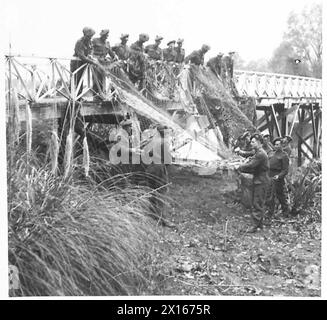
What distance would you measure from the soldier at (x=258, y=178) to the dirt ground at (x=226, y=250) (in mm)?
141

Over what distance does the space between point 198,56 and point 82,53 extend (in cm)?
167

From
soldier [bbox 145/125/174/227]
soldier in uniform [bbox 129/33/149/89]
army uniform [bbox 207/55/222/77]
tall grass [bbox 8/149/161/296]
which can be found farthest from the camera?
army uniform [bbox 207/55/222/77]

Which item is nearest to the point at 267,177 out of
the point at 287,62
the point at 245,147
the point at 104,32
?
the point at 245,147

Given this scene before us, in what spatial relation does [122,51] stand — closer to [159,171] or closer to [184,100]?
[184,100]

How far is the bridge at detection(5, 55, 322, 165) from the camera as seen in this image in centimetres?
617

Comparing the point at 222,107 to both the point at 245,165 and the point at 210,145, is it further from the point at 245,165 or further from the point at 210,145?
the point at 245,165

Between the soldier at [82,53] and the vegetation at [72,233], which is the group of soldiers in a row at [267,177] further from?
the soldier at [82,53]

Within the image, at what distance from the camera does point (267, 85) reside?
909 cm

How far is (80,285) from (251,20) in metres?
3.75

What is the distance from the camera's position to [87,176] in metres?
5.98

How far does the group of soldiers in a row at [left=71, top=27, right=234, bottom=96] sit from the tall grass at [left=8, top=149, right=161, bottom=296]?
177 cm

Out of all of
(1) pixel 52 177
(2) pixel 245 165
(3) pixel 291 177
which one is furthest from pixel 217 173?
(1) pixel 52 177

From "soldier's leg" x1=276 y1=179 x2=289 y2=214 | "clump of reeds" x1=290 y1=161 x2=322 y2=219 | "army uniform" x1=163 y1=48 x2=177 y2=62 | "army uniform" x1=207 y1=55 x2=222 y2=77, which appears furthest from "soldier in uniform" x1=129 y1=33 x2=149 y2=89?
"clump of reeds" x1=290 y1=161 x2=322 y2=219

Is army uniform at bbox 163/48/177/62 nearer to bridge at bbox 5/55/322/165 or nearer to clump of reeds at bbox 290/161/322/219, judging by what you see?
bridge at bbox 5/55/322/165
